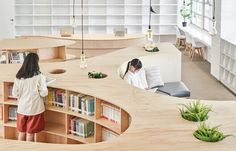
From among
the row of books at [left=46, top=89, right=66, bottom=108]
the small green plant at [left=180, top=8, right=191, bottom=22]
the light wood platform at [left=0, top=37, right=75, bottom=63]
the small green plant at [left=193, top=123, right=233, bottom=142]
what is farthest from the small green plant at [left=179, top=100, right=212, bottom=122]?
the small green plant at [left=180, top=8, right=191, bottom=22]

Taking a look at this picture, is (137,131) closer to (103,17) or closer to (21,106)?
(21,106)

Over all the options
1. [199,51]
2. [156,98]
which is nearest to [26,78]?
[156,98]

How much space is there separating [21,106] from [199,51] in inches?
340

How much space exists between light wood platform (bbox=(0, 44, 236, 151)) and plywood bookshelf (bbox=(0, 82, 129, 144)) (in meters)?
0.15

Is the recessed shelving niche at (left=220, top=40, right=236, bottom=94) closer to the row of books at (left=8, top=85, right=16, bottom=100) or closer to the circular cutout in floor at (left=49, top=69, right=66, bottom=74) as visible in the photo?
the circular cutout in floor at (left=49, top=69, right=66, bottom=74)

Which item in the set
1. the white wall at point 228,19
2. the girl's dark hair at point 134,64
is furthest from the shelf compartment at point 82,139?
the white wall at point 228,19

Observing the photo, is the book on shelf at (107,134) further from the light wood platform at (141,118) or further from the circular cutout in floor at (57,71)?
the circular cutout in floor at (57,71)

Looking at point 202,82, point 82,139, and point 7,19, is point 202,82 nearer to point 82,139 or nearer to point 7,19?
point 82,139

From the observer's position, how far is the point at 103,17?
532 inches

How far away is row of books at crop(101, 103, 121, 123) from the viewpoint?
4422 millimetres

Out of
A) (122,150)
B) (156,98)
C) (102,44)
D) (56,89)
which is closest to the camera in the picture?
(122,150)

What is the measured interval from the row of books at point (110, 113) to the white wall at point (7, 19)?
24.5 ft

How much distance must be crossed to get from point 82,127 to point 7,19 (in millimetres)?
7808

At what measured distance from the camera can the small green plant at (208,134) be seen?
3207 millimetres
